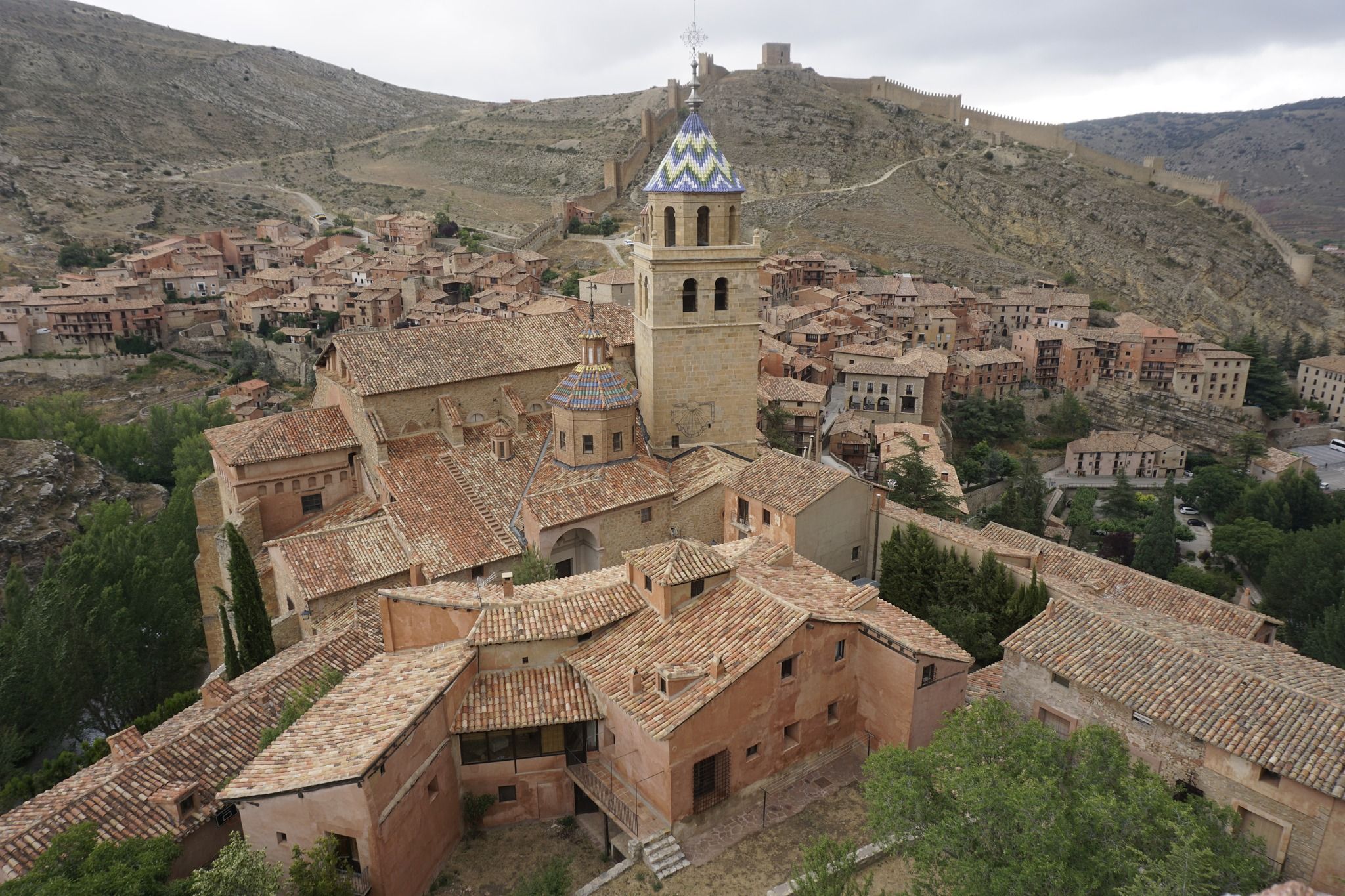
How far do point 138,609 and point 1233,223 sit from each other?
4477 inches

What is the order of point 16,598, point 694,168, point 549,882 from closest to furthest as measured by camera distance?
1. point 549,882
2. point 694,168
3. point 16,598

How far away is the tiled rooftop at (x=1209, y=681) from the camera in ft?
37.2

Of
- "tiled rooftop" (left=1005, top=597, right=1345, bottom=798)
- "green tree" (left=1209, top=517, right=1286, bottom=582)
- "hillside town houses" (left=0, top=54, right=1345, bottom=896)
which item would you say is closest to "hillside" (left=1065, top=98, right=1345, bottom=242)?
"green tree" (left=1209, top=517, right=1286, bottom=582)

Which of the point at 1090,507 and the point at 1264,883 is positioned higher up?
the point at 1264,883

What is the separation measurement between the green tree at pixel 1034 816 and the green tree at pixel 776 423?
101 feet

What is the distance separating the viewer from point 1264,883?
1020 centimetres

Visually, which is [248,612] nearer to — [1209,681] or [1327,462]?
[1209,681]

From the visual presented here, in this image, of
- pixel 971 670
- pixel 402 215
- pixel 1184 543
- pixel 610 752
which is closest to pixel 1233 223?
pixel 1184 543

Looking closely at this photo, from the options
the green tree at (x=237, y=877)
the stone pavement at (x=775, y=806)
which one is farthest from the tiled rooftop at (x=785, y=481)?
the green tree at (x=237, y=877)

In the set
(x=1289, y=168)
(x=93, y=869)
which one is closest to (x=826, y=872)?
(x=93, y=869)

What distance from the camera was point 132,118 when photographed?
344ft

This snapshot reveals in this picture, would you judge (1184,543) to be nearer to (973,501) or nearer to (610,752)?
(973,501)

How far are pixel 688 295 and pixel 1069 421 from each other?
50424mm

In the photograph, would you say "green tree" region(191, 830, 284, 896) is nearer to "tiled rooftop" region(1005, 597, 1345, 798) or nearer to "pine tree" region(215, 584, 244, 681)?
"pine tree" region(215, 584, 244, 681)
